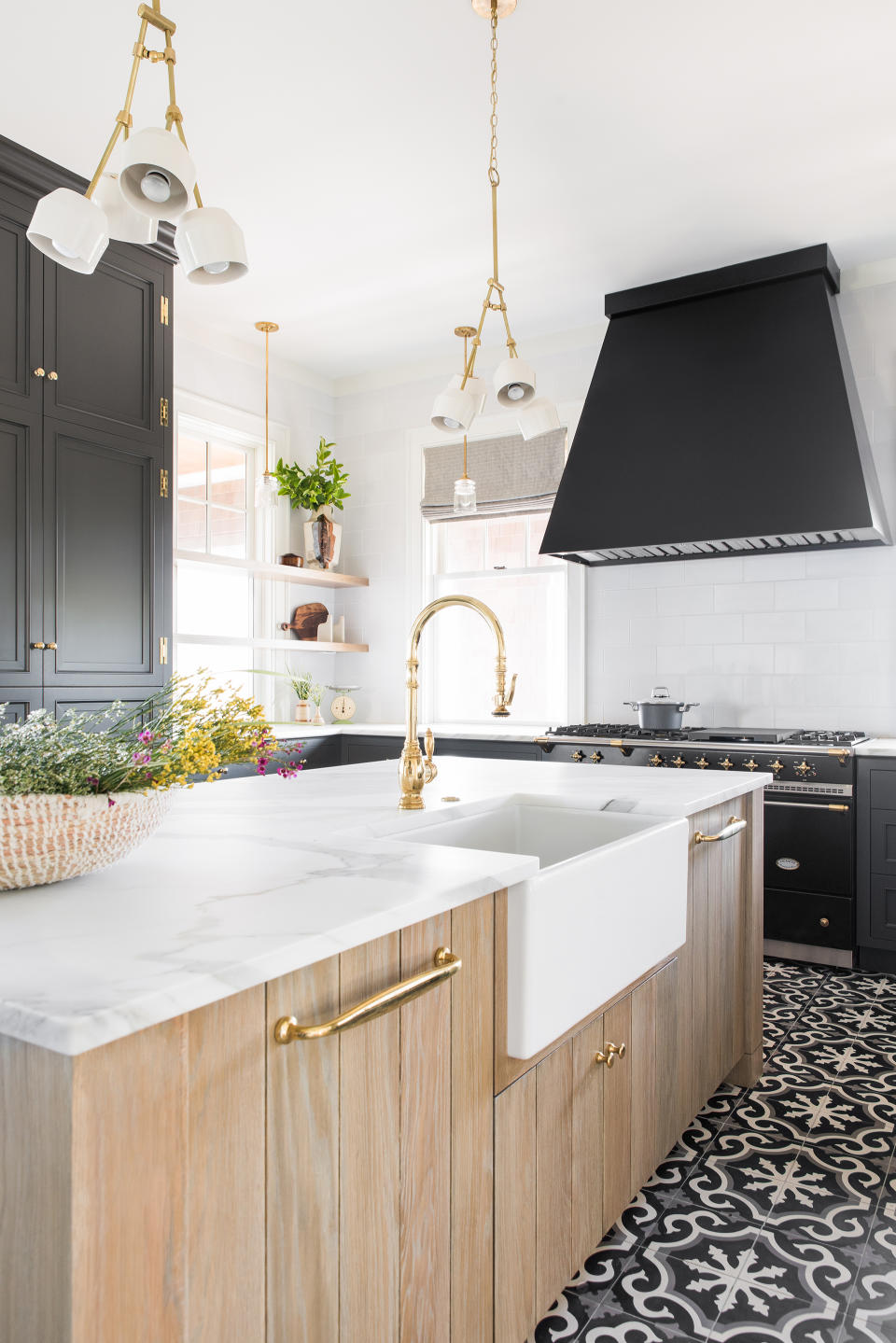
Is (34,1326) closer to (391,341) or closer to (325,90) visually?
(325,90)

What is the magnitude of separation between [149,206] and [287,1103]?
126 cm

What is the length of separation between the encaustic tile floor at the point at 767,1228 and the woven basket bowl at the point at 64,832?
112cm

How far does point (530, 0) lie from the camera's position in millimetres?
2383

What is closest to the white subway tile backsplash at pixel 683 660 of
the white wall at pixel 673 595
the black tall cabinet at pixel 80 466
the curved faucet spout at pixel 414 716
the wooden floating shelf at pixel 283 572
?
the white wall at pixel 673 595

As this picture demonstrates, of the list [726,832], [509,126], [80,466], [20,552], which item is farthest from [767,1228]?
[509,126]

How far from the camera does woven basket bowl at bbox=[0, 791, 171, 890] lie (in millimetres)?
956

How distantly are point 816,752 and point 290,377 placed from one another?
11.3ft

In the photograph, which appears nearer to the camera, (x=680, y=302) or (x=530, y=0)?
→ (x=530, y=0)

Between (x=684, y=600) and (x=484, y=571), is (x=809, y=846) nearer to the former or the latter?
(x=684, y=600)

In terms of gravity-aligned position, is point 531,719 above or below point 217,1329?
above

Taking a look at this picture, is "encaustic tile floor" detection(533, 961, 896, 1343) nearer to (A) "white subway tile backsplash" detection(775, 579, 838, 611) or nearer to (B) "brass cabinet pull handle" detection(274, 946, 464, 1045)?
(B) "brass cabinet pull handle" detection(274, 946, 464, 1045)

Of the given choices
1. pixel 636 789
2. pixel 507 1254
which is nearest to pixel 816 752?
pixel 636 789

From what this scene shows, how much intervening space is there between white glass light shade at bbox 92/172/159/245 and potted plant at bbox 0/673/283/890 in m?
0.85

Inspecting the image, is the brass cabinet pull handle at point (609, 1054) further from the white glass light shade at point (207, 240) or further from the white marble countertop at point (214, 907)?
the white glass light shade at point (207, 240)
